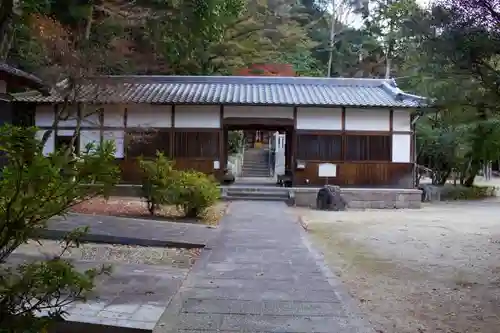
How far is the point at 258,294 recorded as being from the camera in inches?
195

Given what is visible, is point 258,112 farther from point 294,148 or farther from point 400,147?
point 400,147

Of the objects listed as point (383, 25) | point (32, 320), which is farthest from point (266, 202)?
point (383, 25)

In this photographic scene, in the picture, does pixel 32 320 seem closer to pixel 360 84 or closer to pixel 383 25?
pixel 360 84

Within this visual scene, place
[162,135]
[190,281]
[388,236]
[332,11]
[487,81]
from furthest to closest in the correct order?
1. [332,11]
2. [162,135]
3. [388,236]
4. [190,281]
5. [487,81]

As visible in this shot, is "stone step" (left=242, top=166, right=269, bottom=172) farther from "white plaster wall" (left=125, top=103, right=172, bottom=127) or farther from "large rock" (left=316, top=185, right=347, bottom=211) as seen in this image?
"large rock" (left=316, top=185, right=347, bottom=211)

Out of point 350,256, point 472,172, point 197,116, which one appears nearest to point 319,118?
point 197,116

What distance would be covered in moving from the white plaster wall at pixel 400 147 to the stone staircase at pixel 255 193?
4.05 m

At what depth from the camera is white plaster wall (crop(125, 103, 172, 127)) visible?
17.2 m

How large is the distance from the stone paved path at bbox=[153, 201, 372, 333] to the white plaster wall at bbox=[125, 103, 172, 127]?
959cm

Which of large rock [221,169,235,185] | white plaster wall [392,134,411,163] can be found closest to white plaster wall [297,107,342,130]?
white plaster wall [392,134,411,163]

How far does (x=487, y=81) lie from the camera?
5070mm

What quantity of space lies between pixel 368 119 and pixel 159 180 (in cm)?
930

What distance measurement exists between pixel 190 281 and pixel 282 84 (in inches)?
601

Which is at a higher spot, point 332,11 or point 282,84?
point 332,11
